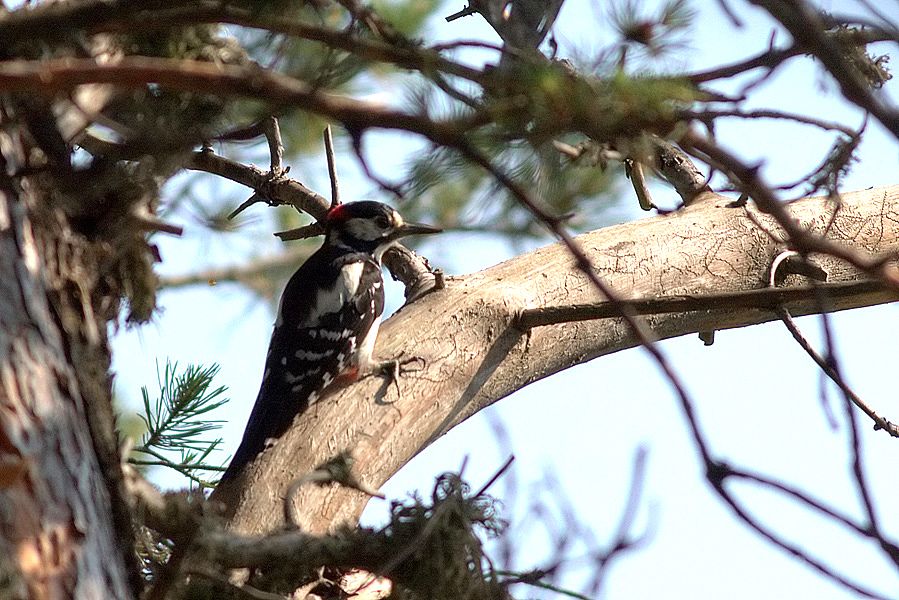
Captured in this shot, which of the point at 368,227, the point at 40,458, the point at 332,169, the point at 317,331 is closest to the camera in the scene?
the point at 40,458

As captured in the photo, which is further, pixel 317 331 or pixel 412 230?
pixel 412 230

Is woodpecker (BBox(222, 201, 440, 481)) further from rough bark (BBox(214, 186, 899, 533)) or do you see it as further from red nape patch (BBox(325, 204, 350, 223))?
rough bark (BBox(214, 186, 899, 533))

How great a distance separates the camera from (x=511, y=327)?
109 inches

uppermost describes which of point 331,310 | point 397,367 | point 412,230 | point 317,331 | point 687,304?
point 412,230

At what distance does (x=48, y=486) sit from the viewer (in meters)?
1.60

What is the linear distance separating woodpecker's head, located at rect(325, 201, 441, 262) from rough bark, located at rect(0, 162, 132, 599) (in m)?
2.25

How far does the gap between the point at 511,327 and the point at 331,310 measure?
1190 mm

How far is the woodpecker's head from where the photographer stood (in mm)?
3992

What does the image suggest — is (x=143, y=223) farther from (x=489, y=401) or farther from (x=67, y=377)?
(x=489, y=401)

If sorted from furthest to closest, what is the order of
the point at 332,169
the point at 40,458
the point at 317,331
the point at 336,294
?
the point at 336,294 < the point at 317,331 < the point at 332,169 < the point at 40,458

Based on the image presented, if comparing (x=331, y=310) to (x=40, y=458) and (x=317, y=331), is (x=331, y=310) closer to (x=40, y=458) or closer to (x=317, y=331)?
(x=317, y=331)

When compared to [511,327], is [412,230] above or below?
above

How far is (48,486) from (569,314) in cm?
144

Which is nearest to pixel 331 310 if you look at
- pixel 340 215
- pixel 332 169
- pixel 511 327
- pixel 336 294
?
pixel 336 294
